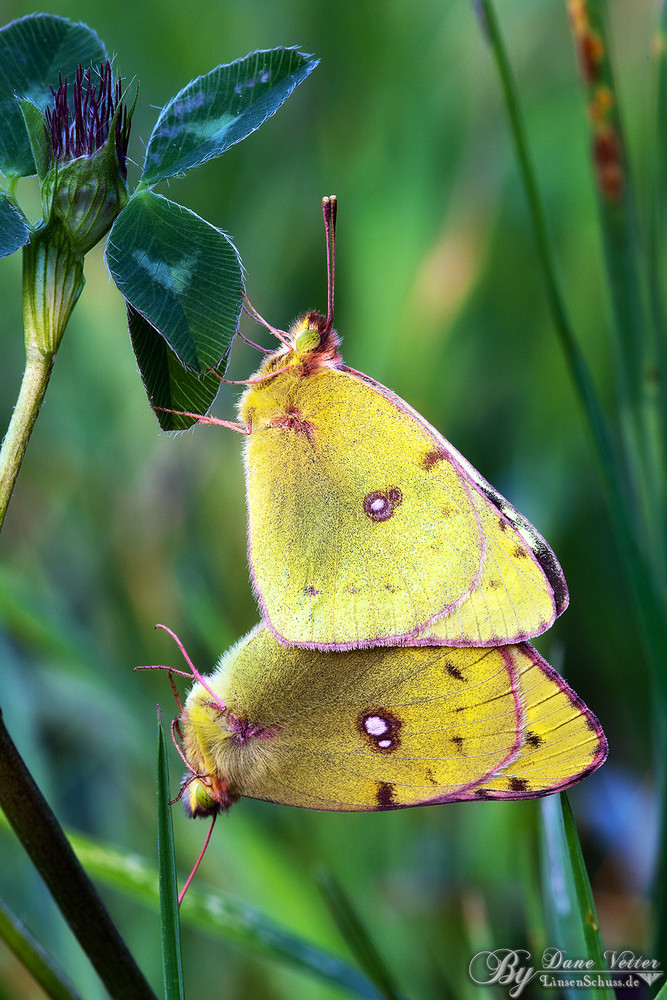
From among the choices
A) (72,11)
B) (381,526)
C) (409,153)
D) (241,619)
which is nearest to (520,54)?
(409,153)

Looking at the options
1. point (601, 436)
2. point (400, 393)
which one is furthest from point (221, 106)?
point (400, 393)

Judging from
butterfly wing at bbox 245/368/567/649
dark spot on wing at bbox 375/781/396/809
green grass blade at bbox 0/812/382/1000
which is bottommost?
green grass blade at bbox 0/812/382/1000

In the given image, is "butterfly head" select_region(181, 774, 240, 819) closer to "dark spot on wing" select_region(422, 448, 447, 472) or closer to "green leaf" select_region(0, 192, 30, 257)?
"dark spot on wing" select_region(422, 448, 447, 472)

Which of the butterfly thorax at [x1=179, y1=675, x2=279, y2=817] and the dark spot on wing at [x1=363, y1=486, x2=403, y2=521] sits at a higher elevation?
the dark spot on wing at [x1=363, y1=486, x2=403, y2=521]

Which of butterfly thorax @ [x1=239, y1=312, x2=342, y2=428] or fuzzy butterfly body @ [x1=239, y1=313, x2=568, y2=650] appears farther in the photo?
butterfly thorax @ [x1=239, y1=312, x2=342, y2=428]

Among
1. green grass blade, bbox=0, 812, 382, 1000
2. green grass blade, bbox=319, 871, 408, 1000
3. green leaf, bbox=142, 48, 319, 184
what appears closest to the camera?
green leaf, bbox=142, 48, 319, 184

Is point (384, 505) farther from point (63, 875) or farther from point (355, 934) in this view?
point (63, 875)

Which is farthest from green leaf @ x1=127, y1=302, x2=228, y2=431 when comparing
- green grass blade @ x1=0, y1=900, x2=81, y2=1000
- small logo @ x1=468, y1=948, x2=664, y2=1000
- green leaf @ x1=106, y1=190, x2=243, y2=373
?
small logo @ x1=468, y1=948, x2=664, y2=1000

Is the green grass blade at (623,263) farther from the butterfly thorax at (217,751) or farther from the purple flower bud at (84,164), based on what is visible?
the purple flower bud at (84,164)
